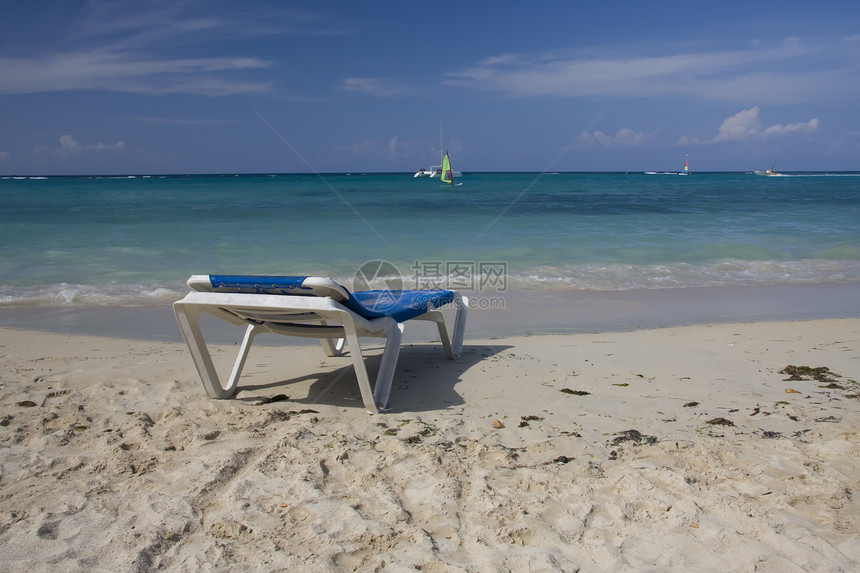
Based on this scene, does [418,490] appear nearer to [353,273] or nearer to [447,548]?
[447,548]

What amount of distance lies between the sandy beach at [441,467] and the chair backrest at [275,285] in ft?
2.18

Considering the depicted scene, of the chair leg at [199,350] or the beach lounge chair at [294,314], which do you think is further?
the chair leg at [199,350]

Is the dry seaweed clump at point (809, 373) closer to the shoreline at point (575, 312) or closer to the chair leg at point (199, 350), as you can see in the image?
the shoreline at point (575, 312)

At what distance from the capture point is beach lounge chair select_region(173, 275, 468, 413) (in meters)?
3.20

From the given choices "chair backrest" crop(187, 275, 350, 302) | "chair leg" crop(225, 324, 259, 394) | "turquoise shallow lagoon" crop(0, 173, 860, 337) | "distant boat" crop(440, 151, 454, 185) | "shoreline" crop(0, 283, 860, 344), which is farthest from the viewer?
"distant boat" crop(440, 151, 454, 185)

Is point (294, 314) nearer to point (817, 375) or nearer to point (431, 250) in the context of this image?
point (817, 375)

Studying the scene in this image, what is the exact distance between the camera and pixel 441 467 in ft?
8.68

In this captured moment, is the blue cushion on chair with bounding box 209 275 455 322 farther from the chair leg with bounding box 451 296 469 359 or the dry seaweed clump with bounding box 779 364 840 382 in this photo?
the dry seaweed clump with bounding box 779 364 840 382

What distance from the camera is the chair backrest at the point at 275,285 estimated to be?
3154 mm

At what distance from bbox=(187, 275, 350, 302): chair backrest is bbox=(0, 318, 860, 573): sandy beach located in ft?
2.18

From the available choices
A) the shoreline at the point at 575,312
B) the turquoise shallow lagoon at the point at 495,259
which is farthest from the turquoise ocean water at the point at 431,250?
the shoreline at the point at 575,312

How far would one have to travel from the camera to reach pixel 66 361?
14.0ft
